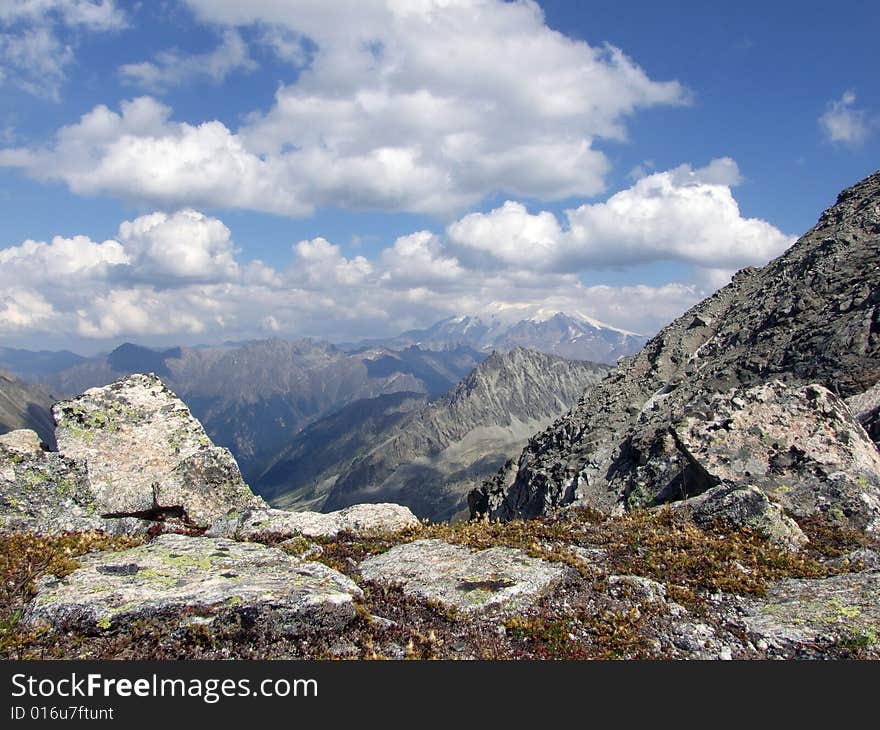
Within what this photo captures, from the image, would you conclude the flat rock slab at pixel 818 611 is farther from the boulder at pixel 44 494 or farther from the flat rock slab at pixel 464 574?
the boulder at pixel 44 494

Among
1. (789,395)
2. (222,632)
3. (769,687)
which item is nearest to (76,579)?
(222,632)

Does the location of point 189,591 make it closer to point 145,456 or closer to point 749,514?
point 749,514

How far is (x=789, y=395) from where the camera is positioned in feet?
78.6

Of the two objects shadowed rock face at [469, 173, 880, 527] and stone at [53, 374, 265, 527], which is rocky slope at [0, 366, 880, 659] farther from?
shadowed rock face at [469, 173, 880, 527]

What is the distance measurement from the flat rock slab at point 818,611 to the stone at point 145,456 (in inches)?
685

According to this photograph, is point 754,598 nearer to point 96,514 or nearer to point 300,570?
point 300,570

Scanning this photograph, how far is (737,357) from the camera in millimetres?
67438

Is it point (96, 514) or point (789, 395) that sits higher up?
point (789, 395)

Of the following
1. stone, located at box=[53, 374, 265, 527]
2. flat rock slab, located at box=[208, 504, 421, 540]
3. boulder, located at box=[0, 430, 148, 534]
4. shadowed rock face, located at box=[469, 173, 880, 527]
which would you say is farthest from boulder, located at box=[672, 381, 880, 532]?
boulder, located at box=[0, 430, 148, 534]

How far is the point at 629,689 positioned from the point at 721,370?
2586 inches

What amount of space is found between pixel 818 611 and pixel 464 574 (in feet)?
22.7

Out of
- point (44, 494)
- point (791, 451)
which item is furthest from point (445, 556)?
point (791, 451)

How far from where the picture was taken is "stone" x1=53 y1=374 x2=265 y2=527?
68.6 feet

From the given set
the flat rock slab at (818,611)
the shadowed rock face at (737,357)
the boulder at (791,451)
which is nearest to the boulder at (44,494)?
the flat rock slab at (818,611)
